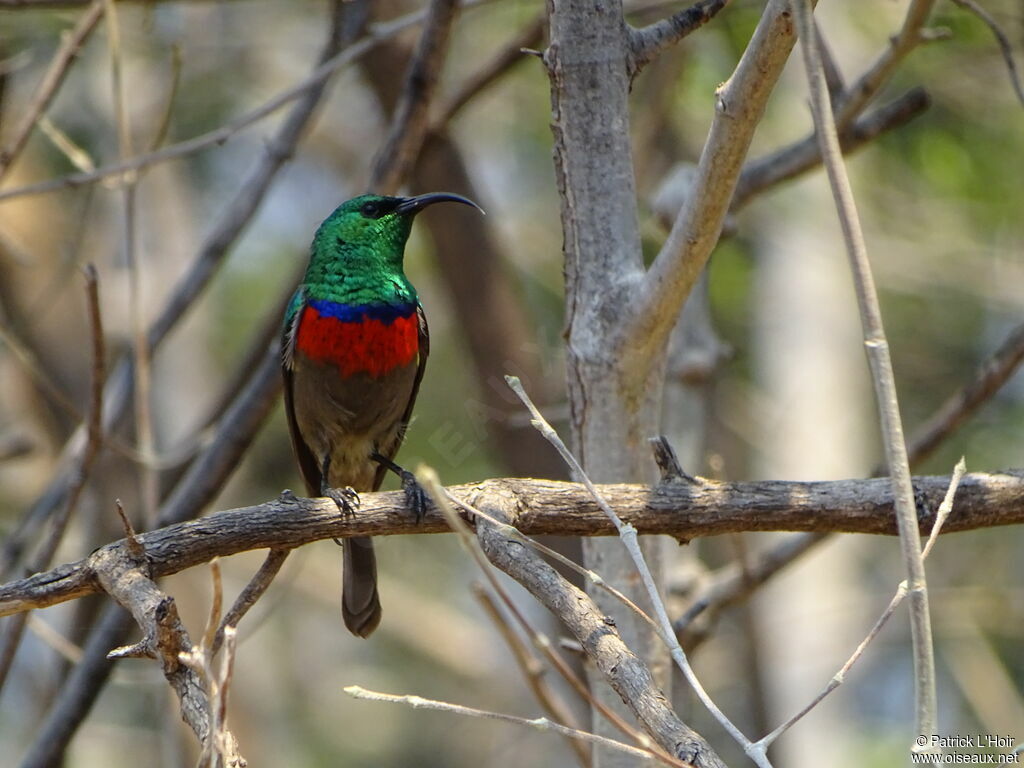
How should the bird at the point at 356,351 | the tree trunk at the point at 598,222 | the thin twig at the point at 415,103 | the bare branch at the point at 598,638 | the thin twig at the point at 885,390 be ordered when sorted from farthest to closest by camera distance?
the bird at the point at 356,351, the thin twig at the point at 415,103, the tree trunk at the point at 598,222, the bare branch at the point at 598,638, the thin twig at the point at 885,390

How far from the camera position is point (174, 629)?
1.98m

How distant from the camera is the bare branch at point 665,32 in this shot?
9.60 feet

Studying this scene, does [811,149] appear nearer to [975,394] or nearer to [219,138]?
[975,394]

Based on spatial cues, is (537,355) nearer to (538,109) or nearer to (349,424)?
(349,424)

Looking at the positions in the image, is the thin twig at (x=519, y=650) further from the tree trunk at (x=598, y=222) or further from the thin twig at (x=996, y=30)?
the thin twig at (x=996, y=30)

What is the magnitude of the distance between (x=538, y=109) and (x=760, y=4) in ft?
11.5

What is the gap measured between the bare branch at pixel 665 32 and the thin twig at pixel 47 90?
2.06 meters

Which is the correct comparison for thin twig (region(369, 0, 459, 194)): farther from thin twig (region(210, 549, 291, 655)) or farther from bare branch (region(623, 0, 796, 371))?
thin twig (region(210, 549, 291, 655))

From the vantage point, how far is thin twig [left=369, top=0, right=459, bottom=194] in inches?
155

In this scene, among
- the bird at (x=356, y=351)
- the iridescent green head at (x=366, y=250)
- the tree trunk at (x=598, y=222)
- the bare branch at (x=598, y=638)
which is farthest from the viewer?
the iridescent green head at (x=366, y=250)

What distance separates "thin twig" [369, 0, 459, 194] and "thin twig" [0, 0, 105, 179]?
1083 millimetres

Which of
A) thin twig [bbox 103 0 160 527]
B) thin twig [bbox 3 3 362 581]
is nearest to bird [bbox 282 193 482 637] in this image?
thin twig [bbox 3 3 362 581]

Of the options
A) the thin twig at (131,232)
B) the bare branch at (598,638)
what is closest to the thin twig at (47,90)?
the thin twig at (131,232)

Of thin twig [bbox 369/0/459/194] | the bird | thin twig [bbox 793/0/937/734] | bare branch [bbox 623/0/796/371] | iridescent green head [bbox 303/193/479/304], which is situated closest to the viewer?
thin twig [bbox 793/0/937/734]
